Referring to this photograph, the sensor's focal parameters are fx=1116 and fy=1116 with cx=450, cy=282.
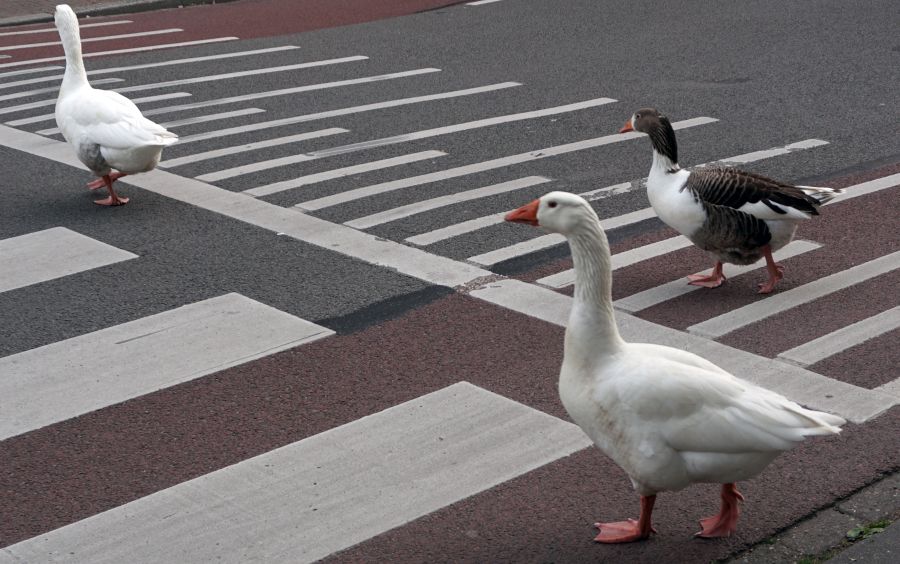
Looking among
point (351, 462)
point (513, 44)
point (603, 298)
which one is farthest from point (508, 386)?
point (513, 44)

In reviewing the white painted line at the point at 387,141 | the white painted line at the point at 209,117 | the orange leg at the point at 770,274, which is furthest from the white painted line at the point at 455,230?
the white painted line at the point at 209,117

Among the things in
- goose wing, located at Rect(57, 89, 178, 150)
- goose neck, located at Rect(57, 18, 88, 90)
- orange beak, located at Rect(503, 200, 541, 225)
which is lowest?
goose wing, located at Rect(57, 89, 178, 150)

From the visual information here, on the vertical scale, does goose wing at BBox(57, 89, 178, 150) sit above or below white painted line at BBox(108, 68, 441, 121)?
above

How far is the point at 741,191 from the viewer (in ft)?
24.3

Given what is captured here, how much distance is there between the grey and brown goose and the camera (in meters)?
7.39

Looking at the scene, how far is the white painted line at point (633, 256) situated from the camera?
7918 mm

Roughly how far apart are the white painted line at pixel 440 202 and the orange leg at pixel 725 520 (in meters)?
4.98

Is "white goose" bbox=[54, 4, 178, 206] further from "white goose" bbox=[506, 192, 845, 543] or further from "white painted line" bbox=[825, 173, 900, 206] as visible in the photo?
"white painted line" bbox=[825, 173, 900, 206]

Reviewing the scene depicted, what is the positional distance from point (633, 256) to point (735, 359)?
203 centimetres

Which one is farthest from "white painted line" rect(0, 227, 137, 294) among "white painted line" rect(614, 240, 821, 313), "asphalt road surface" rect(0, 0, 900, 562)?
"white painted line" rect(614, 240, 821, 313)

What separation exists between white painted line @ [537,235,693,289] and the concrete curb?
15.4 metres

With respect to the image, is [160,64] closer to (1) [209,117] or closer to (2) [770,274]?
(1) [209,117]

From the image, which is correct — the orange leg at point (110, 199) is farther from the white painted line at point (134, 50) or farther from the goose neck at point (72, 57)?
the white painted line at point (134, 50)

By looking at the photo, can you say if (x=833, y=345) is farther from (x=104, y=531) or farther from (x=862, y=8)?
(x=862, y=8)
